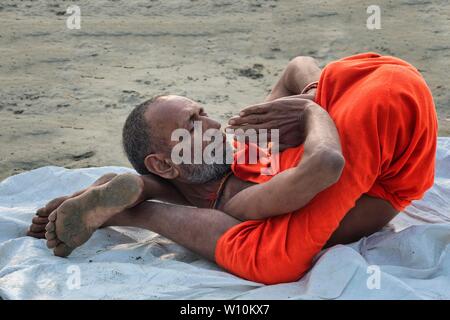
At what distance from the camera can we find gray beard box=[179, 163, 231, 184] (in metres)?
3.10

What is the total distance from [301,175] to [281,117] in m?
0.42

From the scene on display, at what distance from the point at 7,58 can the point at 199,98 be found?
60.9 inches

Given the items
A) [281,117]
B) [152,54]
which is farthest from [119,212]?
[152,54]

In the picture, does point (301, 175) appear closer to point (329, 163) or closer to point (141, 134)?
point (329, 163)

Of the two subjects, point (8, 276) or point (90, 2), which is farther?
point (90, 2)

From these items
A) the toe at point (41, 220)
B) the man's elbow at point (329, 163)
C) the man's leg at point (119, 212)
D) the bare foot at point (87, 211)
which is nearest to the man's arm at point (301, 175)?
the man's elbow at point (329, 163)

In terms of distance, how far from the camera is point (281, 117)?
2988mm

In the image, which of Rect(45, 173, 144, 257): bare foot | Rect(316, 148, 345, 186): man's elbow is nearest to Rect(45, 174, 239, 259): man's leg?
Rect(45, 173, 144, 257): bare foot

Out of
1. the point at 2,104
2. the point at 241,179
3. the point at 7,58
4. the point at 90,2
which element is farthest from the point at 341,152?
the point at 90,2

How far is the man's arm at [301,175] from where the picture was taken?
260 cm

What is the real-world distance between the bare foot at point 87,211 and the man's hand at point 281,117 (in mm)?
490

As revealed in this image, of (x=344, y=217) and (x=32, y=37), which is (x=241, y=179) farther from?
(x=32, y=37)

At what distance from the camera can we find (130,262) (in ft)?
9.99

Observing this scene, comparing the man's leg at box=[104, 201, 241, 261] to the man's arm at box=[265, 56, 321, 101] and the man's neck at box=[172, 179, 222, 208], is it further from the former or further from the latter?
the man's arm at box=[265, 56, 321, 101]
